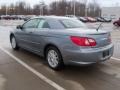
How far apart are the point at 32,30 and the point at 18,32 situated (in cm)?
133

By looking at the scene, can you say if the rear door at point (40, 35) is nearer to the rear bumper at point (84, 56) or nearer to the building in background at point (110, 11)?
the rear bumper at point (84, 56)

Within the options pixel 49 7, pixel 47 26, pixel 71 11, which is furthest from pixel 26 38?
pixel 49 7

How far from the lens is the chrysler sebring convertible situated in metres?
5.43

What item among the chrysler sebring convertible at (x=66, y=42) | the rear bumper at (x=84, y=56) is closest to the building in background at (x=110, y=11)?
the chrysler sebring convertible at (x=66, y=42)

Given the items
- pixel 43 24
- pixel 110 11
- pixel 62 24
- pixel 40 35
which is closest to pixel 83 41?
pixel 62 24

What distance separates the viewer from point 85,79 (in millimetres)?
5410

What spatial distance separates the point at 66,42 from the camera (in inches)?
221

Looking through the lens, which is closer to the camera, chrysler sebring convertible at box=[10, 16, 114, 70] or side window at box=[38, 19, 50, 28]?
chrysler sebring convertible at box=[10, 16, 114, 70]

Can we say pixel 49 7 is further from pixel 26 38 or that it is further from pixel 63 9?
pixel 26 38

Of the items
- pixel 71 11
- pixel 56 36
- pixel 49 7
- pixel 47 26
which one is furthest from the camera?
pixel 49 7

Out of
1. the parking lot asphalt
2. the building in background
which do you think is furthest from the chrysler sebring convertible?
Result: the building in background

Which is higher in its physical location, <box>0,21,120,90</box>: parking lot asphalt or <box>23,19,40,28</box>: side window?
<box>23,19,40,28</box>: side window

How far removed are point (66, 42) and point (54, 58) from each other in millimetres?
780

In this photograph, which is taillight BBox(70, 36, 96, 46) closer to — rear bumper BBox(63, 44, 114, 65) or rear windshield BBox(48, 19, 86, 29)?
rear bumper BBox(63, 44, 114, 65)
